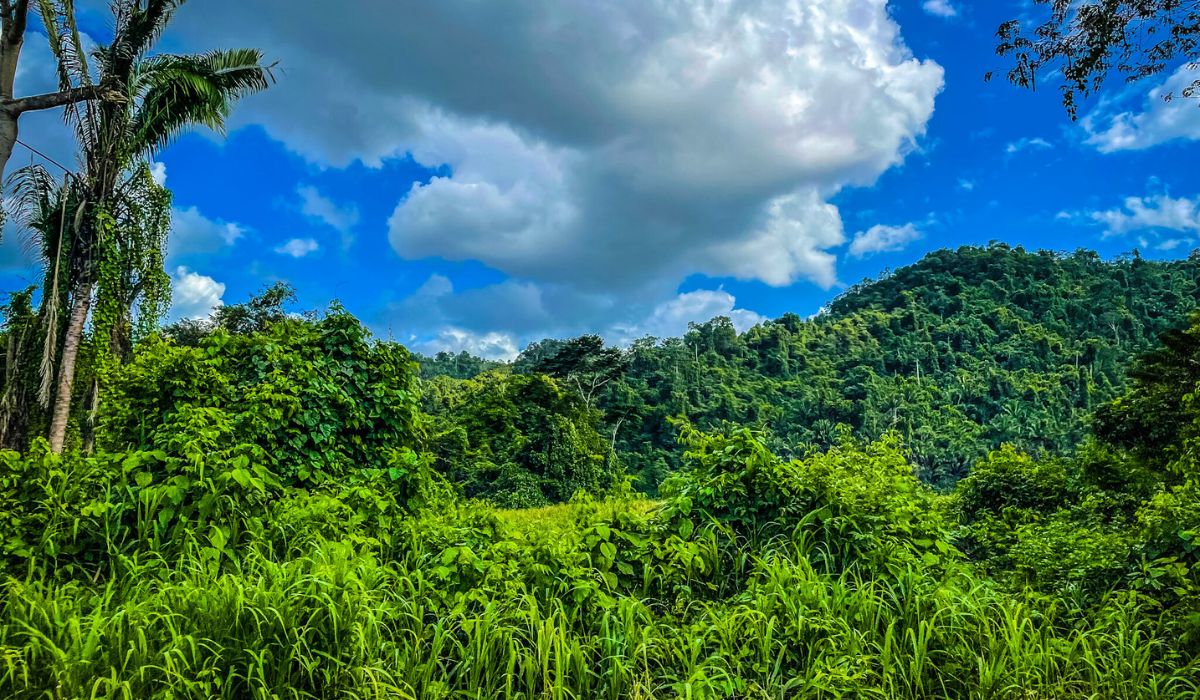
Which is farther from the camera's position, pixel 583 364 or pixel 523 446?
pixel 583 364

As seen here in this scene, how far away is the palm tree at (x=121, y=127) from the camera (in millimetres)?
10742

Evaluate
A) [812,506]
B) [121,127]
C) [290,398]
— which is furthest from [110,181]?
[812,506]

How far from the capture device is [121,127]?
36.1 ft

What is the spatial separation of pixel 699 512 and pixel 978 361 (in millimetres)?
59474

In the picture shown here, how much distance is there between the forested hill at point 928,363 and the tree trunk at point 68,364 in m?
28.0

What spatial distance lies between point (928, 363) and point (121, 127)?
58043 mm

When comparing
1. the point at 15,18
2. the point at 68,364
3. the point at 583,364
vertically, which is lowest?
the point at 68,364

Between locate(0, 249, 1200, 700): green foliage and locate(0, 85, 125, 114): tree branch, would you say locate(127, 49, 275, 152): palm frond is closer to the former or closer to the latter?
locate(0, 85, 125, 114): tree branch

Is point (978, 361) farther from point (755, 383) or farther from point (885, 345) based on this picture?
point (755, 383)

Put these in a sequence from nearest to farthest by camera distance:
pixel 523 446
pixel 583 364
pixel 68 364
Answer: pixel 68 364, pixel 523 446, pixel 583 364

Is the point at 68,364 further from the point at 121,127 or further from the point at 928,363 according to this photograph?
the point at 928,363

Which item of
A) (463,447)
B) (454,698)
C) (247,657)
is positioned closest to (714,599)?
(454,698)

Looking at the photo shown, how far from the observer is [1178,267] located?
61719mm

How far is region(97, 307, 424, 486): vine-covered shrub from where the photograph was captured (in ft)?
17.0
